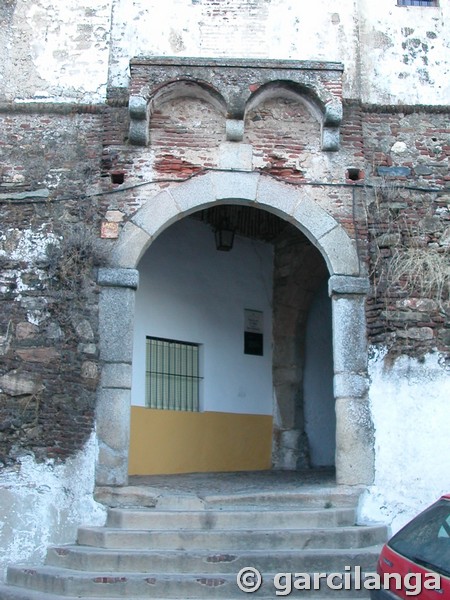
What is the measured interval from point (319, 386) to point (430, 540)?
6199mm

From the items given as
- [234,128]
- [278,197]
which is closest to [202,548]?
[278,197]

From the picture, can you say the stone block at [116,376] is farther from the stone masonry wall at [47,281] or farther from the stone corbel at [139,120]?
the stone corbel at [139,120]

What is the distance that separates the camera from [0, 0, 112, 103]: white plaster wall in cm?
796

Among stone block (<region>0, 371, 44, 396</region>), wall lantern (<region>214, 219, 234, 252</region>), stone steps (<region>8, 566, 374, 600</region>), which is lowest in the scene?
stone steps (<region>8, 566, 374, 600</region>)

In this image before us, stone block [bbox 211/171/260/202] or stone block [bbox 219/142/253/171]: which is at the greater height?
stone block [bbox 219/142/253/171]

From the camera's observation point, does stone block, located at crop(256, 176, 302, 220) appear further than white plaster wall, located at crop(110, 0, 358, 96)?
No

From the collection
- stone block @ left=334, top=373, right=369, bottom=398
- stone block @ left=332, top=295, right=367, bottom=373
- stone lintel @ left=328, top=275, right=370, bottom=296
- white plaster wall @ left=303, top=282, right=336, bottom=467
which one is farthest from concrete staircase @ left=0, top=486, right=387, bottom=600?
white plaster wall @ left=303, top=282, right=336, bottom=467

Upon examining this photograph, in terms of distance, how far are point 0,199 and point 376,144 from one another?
147 inches

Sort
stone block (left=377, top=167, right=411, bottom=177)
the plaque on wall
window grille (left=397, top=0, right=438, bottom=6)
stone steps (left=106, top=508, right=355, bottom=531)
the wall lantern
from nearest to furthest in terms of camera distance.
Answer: stone steps (left=106, top=508, right=355, bottom=531)
stone block (left=377, top=167, right=411, bottom=177)
window grille (left=397, top=0, right=438, bottom=6)
the wall lantern
the plaque on wall

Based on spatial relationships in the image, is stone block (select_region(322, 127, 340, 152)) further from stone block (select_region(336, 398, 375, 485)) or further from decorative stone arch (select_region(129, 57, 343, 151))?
stone block (select_region(336, 398, 375, 485))

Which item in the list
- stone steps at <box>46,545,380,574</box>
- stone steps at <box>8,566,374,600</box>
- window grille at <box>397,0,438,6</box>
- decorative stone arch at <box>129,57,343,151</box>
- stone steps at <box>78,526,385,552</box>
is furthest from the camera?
window grille at <box>397,0,438,6</box>

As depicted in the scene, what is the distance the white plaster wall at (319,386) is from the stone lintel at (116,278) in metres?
3.72

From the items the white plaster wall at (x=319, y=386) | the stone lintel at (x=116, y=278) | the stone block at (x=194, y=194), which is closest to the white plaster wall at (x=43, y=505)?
the stone lintel at (x=116, y=278)

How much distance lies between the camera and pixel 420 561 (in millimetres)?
4160
